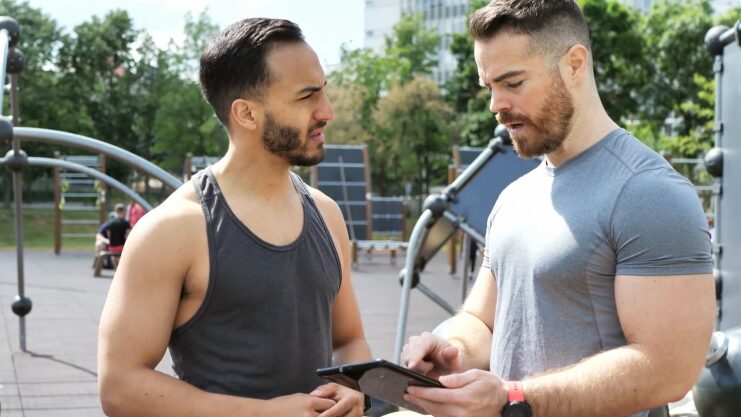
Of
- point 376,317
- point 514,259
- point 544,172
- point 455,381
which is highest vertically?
point 544,172

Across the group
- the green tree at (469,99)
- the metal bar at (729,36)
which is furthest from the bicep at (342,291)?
the green tree at (469,99)

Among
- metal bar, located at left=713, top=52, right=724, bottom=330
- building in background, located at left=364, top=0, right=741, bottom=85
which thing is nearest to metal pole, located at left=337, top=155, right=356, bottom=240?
metal bar, located at left=713, top=52, right=724, bottom=330

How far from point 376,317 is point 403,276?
530 cm

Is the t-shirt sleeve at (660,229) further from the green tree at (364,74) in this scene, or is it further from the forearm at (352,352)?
the green tree at (364,74)

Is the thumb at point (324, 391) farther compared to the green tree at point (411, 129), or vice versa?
the green tree at point (411, 129)

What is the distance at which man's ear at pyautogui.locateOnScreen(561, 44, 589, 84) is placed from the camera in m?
2.37

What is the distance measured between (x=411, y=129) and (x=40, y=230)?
616 inches

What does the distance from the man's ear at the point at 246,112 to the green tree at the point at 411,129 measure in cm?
4189

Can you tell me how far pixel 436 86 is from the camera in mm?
45594

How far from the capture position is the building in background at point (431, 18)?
100375 mm

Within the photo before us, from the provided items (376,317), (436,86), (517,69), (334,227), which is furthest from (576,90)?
(436,86)

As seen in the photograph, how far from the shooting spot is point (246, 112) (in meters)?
2.52

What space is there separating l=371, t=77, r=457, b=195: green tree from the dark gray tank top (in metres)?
42.0

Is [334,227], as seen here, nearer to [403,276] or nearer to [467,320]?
[467,320]
